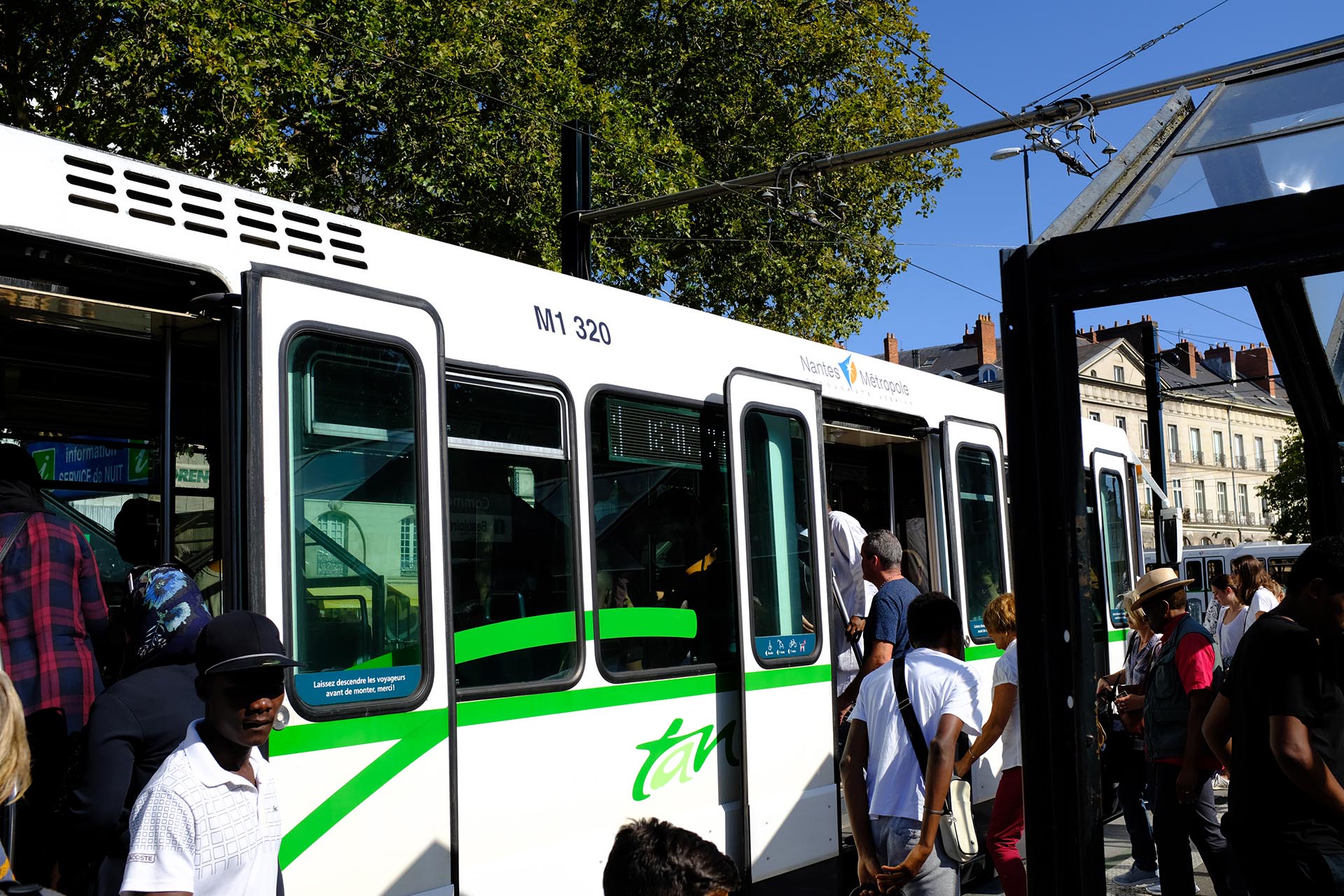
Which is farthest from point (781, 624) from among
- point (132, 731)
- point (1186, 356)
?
point (1186, 356)

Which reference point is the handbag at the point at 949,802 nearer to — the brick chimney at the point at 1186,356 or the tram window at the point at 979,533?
the tram window at the point at 979,533

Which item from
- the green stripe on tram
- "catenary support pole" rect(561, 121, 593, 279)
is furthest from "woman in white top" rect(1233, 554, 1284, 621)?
"catenary support pole" rect(561, 121, 593, 279)

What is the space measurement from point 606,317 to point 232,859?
3.76 meters

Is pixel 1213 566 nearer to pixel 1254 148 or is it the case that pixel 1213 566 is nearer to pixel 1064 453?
pixel 1254 148

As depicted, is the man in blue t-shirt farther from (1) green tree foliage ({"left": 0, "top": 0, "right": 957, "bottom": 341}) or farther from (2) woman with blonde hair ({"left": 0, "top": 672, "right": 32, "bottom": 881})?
(1) green tree foliage ({"left": 0, "top": 0, "right": 957, "bottom": 341})

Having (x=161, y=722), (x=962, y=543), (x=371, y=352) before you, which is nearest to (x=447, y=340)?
(x=371, y=352)

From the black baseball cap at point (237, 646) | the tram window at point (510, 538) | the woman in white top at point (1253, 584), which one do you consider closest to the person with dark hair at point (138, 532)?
the tram window at point (510, 538)

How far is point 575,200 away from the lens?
1290cm

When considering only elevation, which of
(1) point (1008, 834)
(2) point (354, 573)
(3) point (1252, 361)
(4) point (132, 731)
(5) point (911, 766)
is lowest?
(1) point (1008, 834)

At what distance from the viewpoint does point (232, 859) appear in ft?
9.98

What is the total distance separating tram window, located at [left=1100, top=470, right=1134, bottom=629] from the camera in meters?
12.1

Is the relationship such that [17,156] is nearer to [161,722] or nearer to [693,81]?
[161,722]

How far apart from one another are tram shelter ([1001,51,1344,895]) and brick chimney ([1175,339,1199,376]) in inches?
3332

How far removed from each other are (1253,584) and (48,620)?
31.6ft
